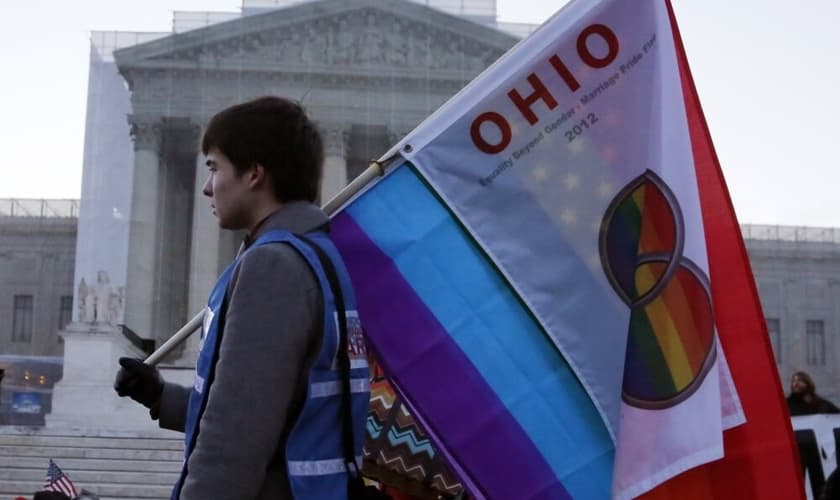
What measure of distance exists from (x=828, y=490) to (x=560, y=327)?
6.99 ft

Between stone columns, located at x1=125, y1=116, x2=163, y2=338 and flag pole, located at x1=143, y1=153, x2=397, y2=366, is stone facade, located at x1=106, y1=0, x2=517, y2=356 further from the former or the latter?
flag pole, located at x1=143, y1=153, x2=397, y2=366

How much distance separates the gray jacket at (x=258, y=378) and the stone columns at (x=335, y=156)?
32.5 metres

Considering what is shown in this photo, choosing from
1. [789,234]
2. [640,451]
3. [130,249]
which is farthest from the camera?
[789,234]

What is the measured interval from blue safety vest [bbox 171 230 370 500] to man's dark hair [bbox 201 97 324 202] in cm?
13

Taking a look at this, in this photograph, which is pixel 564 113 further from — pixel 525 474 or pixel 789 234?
pixel 789 234

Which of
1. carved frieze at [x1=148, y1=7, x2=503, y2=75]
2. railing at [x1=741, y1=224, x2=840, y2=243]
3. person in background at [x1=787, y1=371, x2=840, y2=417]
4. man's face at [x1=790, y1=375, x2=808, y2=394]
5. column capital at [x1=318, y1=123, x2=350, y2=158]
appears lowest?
person in background at [x1=787, y1=371, x2=840, y2=417]

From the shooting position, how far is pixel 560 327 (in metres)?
3.12

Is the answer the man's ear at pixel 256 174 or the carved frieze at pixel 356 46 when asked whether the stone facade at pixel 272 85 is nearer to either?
the carved frieze at pixel 356 46

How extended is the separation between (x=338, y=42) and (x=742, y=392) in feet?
110

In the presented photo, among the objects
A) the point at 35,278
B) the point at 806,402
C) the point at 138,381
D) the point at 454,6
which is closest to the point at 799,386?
the point at 806,402

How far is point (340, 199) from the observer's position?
3.02 metres

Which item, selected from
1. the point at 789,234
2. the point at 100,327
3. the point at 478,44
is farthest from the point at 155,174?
the point at 789,234

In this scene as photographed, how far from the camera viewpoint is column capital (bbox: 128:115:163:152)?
34.1 metres

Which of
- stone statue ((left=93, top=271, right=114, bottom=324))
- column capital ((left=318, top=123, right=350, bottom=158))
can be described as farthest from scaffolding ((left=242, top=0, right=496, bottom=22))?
stone statue ((left=93, top=271, right=114, bottom=324))
